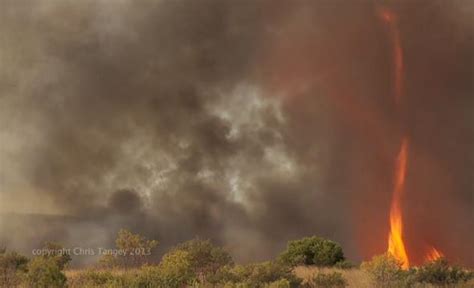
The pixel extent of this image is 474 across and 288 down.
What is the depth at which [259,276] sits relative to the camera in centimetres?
2741

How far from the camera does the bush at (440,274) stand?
30.6 m

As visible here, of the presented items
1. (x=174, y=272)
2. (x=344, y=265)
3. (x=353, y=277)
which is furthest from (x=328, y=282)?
(x=344, y=265)

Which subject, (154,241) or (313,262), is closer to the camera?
(154,241)

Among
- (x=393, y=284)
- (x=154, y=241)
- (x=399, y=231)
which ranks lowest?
(x=393, y=284)

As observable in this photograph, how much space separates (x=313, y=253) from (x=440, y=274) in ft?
44.6

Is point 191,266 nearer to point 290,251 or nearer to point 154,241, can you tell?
point 154,241

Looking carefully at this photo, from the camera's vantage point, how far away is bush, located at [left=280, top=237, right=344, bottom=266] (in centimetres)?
4212

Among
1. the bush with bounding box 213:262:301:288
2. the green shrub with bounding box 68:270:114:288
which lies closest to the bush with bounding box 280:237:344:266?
the bush with bounding box 213:262:301:288

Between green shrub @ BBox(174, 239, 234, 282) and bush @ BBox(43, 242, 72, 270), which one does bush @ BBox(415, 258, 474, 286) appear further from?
bush @ BBox(43, 242, 72, 270)

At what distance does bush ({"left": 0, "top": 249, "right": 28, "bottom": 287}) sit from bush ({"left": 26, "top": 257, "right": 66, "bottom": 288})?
3675 millimetres

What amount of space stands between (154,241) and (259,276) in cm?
848

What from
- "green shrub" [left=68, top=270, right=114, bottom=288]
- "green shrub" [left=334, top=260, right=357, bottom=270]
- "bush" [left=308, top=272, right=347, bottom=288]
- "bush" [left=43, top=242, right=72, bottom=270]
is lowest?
"bush" [left=308, top=272, right=347, bottom=288]

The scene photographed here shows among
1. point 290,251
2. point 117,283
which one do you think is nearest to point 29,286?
point 117,283

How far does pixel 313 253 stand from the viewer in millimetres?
43594
